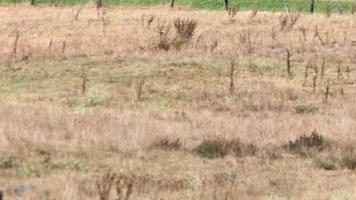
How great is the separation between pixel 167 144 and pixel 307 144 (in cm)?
220

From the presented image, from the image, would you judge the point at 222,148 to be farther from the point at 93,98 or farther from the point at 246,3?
the point at 246,3

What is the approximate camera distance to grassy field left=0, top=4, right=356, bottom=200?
341 inches

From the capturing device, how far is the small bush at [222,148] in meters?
10.2

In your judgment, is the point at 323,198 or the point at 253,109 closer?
the point at 323,198

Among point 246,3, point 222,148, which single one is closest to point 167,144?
point 222,148

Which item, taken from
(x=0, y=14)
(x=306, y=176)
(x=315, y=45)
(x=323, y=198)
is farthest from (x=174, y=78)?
(x=0, y=14)

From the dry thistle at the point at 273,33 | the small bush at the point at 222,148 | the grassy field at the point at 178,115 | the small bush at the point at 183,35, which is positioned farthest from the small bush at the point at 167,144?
the dry thistle at the point at 273,33

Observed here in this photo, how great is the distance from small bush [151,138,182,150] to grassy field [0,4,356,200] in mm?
33

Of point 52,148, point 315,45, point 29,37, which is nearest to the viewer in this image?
point 52,148

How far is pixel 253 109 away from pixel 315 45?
318 inches

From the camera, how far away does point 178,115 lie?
12742mm

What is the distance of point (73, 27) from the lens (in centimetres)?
2583

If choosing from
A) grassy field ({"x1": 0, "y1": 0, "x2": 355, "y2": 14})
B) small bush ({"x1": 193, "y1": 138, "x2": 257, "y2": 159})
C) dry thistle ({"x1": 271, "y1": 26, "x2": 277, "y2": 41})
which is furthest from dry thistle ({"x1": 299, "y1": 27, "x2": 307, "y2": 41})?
grassy field ({"x1": 0, "y1": 0, "x2": 355, "y2": 14})

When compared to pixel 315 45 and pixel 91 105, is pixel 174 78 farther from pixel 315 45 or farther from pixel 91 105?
pixel 315 45
